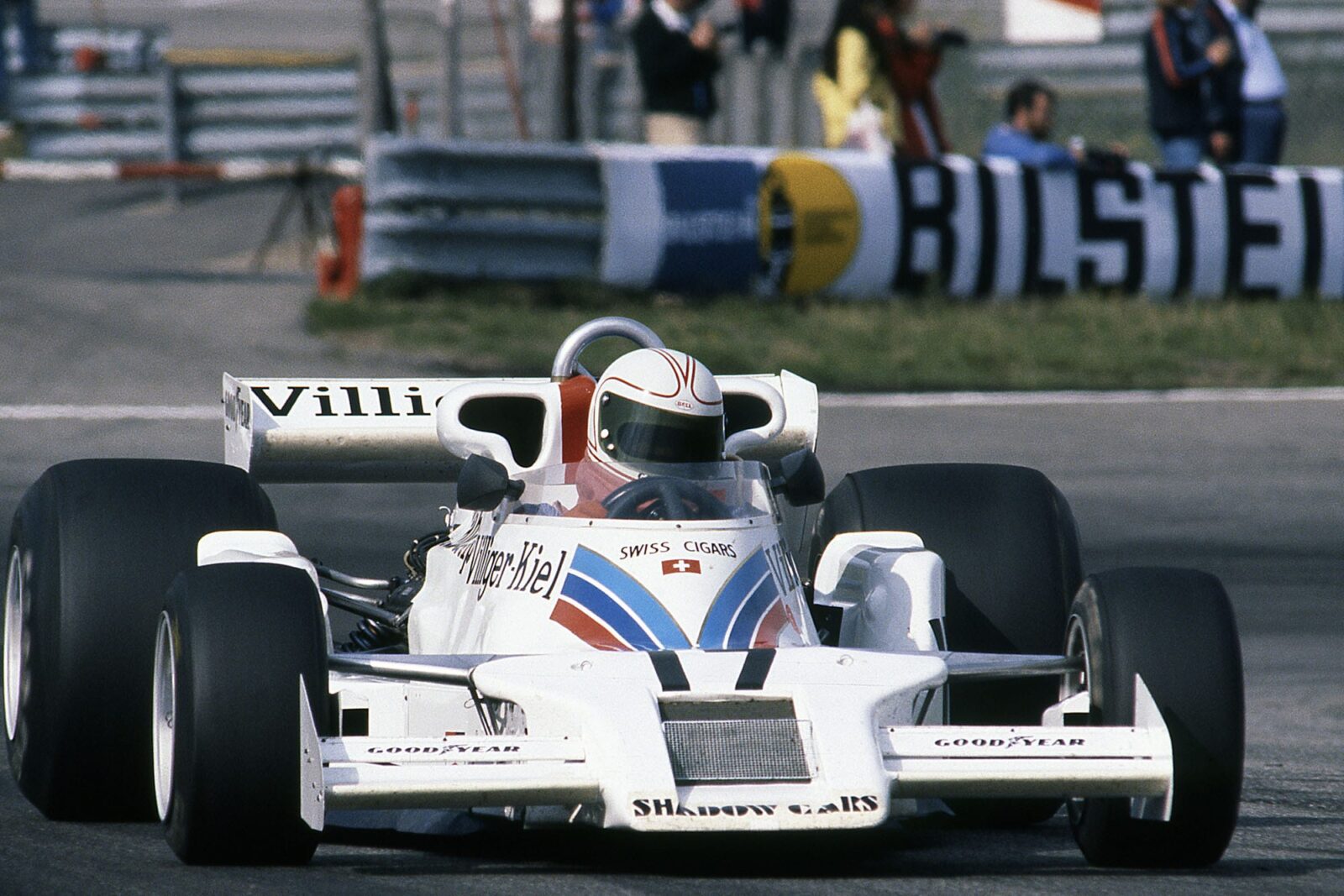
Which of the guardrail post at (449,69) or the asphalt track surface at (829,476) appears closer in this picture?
the asphalt track surface at (829,476)

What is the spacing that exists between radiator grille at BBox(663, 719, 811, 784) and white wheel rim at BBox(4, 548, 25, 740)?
215 centimetres

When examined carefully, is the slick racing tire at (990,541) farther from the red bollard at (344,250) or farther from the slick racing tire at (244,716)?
the red bollard at (344,250)

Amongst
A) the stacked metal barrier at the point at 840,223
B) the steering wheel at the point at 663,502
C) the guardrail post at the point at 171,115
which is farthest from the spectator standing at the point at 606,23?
the steering wheel at the point at 663,502

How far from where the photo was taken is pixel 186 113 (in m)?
24.7

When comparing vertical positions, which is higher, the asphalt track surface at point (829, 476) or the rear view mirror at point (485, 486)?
the rear view mirror at point (485, 486)

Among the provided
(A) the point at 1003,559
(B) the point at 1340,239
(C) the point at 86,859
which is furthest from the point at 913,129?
(C) the point at 86,859

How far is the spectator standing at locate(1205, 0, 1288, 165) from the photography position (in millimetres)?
17500

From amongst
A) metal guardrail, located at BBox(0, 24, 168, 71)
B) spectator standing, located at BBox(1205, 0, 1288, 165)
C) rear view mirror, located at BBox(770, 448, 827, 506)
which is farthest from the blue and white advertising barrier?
→ metal guardrail, located at BBox(0, 24, 168, 71)

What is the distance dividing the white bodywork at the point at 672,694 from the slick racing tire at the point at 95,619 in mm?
186

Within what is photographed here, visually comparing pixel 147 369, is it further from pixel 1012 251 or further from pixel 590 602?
pixel 590 602

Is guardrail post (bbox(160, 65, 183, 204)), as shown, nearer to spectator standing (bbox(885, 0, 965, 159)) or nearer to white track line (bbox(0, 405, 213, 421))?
spectator standing (bbox(885, 0, 965, 159))

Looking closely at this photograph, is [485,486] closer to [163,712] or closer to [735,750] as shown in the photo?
[163,712]

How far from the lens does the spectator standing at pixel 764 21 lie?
20.1 meters

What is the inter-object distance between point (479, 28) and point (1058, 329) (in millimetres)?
13985
